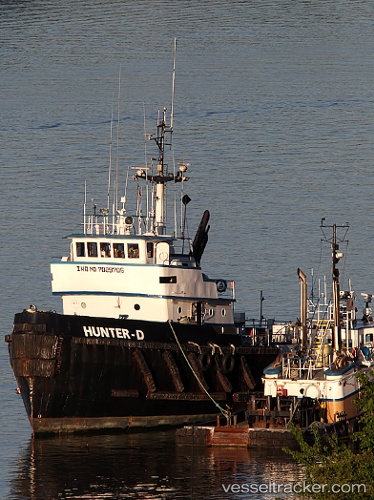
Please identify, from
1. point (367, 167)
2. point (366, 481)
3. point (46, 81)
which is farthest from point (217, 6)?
point (366, 481)

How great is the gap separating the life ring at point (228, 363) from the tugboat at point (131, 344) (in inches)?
1.3

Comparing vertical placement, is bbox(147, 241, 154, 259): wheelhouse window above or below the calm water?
below

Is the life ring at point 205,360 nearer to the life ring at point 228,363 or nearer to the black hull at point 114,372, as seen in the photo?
the black hull at point 114,372

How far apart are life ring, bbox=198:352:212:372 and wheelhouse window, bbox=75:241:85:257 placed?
5274mm

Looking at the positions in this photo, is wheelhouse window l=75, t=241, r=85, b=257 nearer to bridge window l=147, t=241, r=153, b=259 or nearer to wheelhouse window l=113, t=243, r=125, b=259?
wheelhouse window l=113, t=243, r=125, b=259

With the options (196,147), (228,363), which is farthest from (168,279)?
(196,147)

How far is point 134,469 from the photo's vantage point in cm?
4166

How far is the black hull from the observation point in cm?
4591

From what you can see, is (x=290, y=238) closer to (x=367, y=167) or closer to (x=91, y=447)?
(x=367, y=167)

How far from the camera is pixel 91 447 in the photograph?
45000 millimetres

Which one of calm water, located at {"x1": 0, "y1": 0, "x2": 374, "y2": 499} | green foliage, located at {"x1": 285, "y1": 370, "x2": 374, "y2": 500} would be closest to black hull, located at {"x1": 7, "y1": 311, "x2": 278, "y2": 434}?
calm water, located at {"x1": 0, "y1": 0, "x2": 374, "y2": 499}

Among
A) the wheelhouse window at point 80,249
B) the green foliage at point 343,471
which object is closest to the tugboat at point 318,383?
the wheelhouse window at point 80,249

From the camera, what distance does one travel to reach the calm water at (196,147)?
1699 inches

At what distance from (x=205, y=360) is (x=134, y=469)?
24.3ft
